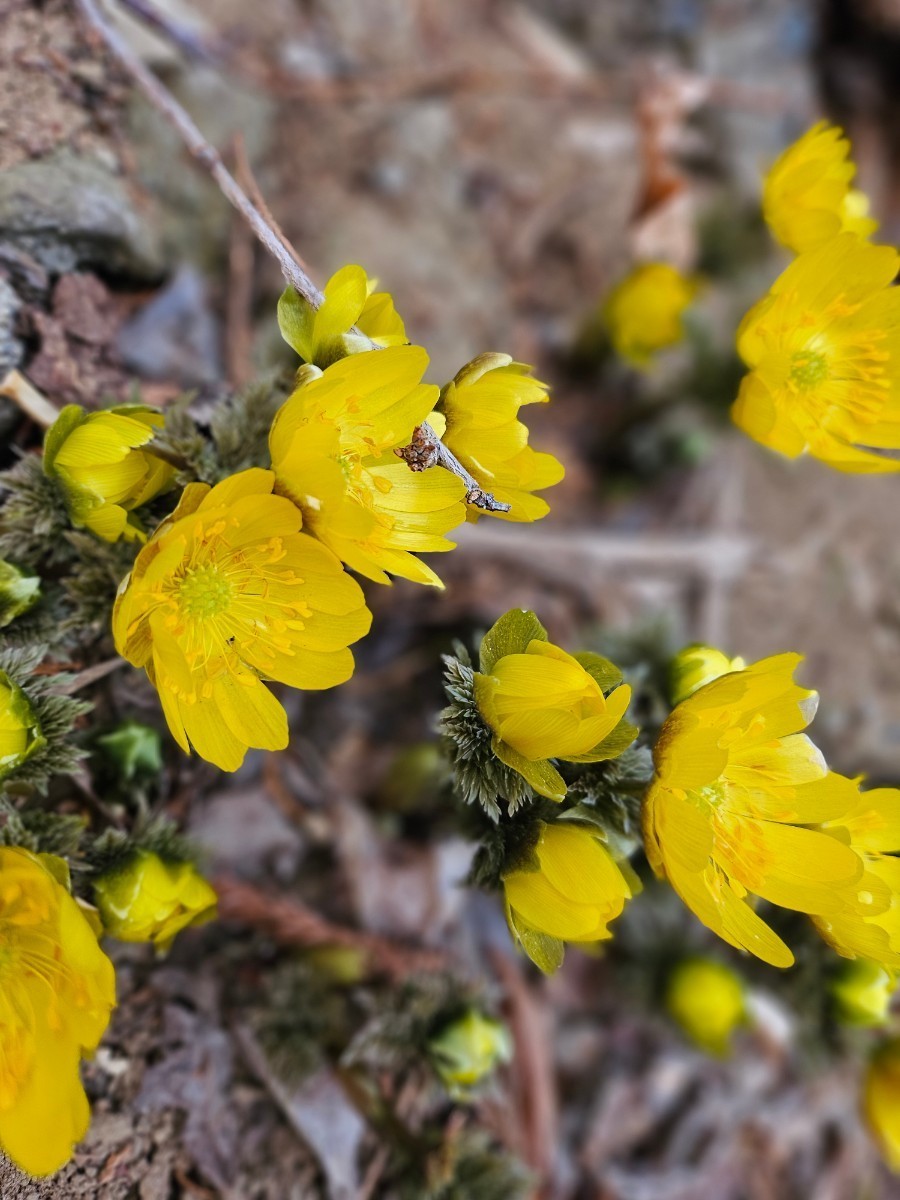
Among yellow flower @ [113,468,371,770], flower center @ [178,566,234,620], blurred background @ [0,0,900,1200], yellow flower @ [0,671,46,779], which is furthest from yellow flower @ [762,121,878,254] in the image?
yellow flower @ [0,671,46,779]

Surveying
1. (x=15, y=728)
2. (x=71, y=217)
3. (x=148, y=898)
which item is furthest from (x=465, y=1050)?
(x=71, y=217)

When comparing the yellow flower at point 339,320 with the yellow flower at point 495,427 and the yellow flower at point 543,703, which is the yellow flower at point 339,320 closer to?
the yellow flower at point 495,427

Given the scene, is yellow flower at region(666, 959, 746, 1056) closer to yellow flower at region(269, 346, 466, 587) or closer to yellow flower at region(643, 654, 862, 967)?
yellow flower at region(643, 654, 862, 967)

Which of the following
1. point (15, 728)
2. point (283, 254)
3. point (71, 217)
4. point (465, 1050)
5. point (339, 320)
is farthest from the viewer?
point (71, 217)

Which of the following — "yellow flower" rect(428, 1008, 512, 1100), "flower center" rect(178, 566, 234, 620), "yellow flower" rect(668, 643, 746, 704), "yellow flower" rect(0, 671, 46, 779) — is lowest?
"yellow flower" rect(428, 1008, 512, 1100)

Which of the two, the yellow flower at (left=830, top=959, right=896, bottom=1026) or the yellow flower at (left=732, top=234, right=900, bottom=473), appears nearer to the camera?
the yellow flower at (left=732, top=234, right=900, bottom=473)

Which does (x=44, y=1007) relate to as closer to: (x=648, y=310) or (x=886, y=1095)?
(x=886, y=1095)

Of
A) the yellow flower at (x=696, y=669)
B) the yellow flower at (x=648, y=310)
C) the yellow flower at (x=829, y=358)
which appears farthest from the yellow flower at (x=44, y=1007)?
the yellow flower at (x=648, y=310)

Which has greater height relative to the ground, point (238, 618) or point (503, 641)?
point (238, 618)
